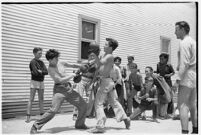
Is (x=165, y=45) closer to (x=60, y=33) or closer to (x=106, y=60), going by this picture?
(x=60, y=33)

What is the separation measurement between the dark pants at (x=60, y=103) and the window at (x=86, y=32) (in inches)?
141

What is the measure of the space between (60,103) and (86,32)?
14.7 ft

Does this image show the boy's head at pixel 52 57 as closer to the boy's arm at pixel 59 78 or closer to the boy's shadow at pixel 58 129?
the boy's arm at pixel 59 78

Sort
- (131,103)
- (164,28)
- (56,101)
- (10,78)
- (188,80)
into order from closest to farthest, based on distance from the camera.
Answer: (188,80), (56,101), (10,78), (131,103), (164,28)

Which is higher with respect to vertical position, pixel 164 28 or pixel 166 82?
pixel 164 28

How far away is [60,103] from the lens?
5.43m

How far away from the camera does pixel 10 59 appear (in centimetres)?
733

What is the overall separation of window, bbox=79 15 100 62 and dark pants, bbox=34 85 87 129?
3.57 m

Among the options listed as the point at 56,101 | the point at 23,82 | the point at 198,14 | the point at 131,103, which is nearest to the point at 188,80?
the point at 198,14

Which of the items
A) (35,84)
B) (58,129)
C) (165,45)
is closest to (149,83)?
(58,129)

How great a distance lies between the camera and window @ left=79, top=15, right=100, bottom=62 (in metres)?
9.17

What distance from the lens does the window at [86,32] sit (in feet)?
30.1

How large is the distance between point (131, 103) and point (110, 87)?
2506mm

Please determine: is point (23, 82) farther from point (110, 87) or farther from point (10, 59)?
point (110, 87)
